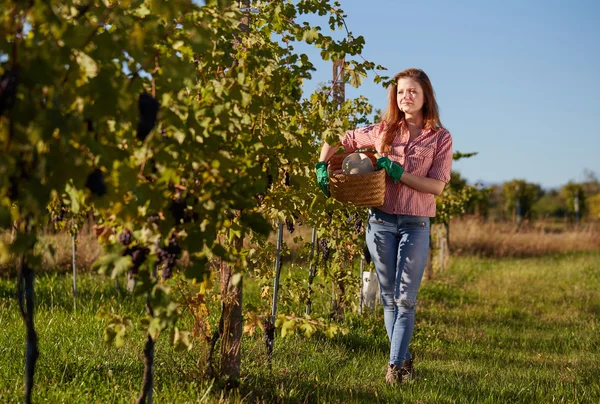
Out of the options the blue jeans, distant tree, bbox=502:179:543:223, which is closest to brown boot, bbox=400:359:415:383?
the blue jeans

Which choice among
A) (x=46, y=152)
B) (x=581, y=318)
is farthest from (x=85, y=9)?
(x=581, y=318)

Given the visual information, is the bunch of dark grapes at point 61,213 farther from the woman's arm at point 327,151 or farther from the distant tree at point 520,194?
the distant tree at point 520,194

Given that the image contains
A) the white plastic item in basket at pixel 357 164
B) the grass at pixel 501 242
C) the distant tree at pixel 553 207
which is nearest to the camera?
the white plastic item in basket at pixel 357 164

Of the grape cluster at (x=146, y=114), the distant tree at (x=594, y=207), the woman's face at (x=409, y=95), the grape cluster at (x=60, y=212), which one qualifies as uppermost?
the distant tree at (x=594, y=207)

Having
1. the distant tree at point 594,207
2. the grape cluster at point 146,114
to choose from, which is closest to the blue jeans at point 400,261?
the grape cluster at point 146,114

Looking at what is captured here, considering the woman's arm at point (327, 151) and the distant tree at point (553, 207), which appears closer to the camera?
the woman's arm at point (327, 151)

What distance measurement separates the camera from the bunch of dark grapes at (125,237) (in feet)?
7.51

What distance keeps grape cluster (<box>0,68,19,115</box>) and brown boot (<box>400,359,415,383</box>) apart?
2986 mm

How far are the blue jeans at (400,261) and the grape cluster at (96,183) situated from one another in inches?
93.8

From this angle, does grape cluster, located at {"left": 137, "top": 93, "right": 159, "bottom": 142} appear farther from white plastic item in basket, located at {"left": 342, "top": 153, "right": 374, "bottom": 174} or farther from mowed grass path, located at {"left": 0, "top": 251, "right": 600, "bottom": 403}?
white plastic item in basket, located at {"left": 342, "top": 153, "right": 374, "bottom": 174}

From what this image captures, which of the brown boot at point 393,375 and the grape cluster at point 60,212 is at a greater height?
the grape cluster at point 60,212

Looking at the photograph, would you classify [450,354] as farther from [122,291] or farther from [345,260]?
[122,291]

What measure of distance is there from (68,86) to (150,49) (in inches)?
11.8

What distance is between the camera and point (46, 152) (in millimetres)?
1942
